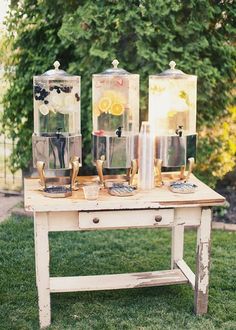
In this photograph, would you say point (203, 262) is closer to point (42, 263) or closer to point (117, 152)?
point (117, 152)

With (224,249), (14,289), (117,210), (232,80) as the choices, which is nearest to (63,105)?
(117,210)

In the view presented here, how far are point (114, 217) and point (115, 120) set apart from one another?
2.50 ft

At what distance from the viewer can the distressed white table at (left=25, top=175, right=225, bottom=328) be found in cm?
316

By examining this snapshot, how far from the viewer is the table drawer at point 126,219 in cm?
318

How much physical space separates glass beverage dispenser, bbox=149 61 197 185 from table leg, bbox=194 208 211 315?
0.37m

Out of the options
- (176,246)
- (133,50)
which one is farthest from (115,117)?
(133,50)

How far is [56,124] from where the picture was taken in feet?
11.7

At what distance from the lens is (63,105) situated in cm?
352

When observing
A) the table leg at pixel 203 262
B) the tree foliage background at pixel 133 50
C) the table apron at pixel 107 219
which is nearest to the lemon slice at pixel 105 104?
the table apron at pixel 107 219

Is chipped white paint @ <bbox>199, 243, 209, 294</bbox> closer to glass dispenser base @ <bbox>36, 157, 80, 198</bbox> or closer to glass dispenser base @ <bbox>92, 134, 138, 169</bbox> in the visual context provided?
glass dispenser base @ <bbox>92, 134, 138, 169</bbox>

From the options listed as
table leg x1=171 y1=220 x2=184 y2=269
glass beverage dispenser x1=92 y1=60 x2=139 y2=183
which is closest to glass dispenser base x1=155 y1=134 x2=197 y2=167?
glass beverage dispenser x1=92 y1=60 x2=139 y2=183

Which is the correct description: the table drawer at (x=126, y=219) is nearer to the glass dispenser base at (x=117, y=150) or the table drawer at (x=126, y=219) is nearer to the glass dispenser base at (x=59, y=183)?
the glass dispenser base at (x=59, y=183)

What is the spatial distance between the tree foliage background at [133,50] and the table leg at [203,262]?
5.97 feet

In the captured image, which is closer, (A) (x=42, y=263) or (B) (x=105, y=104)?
(A) (x=42, y=263)
